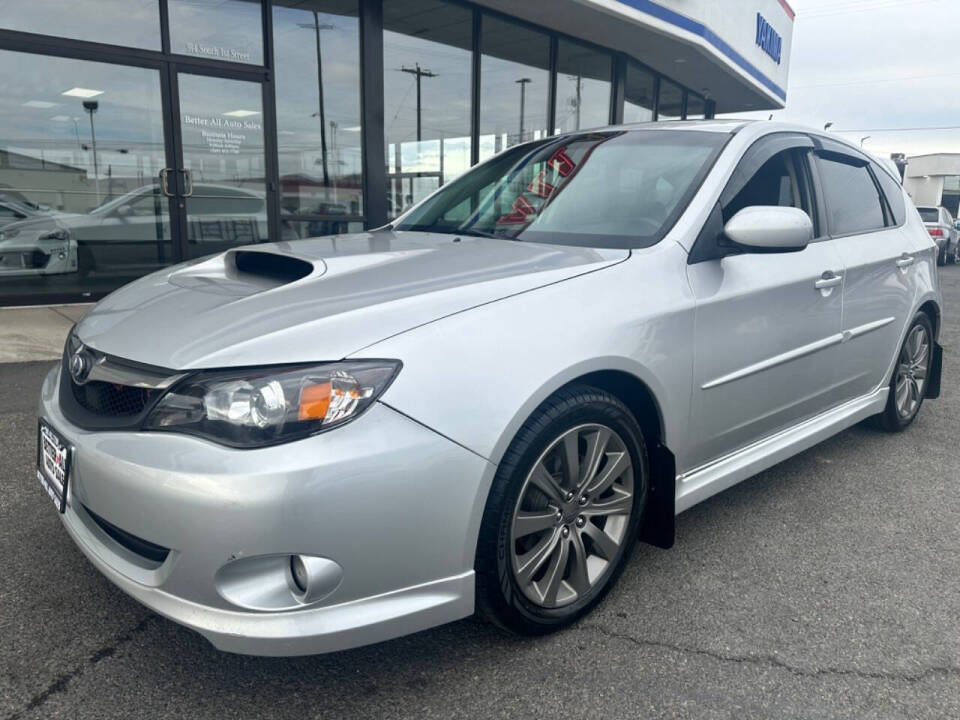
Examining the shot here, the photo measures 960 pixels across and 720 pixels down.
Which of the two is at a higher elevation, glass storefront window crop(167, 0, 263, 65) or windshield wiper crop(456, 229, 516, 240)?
glass storefront window crop(167, 0, 263, 65)

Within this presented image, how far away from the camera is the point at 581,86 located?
11.8 metres

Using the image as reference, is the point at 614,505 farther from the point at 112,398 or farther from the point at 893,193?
the point at 893,193

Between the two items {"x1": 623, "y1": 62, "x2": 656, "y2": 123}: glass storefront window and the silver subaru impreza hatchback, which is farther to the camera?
{"x1": 623, "y1": 62, "x2": 656, "y2": 123}: glass storefront window

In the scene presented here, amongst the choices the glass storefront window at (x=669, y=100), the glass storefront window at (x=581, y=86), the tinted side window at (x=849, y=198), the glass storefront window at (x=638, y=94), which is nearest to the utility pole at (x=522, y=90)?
the glass storefront window at (x=581, y=86)

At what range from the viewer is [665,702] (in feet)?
6.36

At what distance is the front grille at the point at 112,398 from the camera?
1837mm

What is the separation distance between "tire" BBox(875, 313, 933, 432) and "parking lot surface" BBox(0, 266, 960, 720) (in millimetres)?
1166

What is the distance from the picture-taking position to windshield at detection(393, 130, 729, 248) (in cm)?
266

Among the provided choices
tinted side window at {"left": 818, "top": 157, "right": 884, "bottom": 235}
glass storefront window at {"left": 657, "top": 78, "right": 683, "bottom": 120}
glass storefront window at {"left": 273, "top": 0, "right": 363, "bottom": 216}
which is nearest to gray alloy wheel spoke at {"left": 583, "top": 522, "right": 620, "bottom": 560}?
tinted side window at {"left": 818, "top": 157, "right": 884, "bottom": 235}

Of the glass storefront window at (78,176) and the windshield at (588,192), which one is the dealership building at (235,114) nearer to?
the glass storefront window at (78,176)

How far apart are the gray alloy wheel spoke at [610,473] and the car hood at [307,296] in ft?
1.90

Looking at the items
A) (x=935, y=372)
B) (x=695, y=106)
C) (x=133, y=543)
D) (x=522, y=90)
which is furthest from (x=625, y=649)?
(x=695, y=106)

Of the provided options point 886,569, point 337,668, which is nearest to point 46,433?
point 337,668

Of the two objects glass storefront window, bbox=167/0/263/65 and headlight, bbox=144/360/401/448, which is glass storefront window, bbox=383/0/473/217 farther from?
headlight, bbox=144/360/401/448
